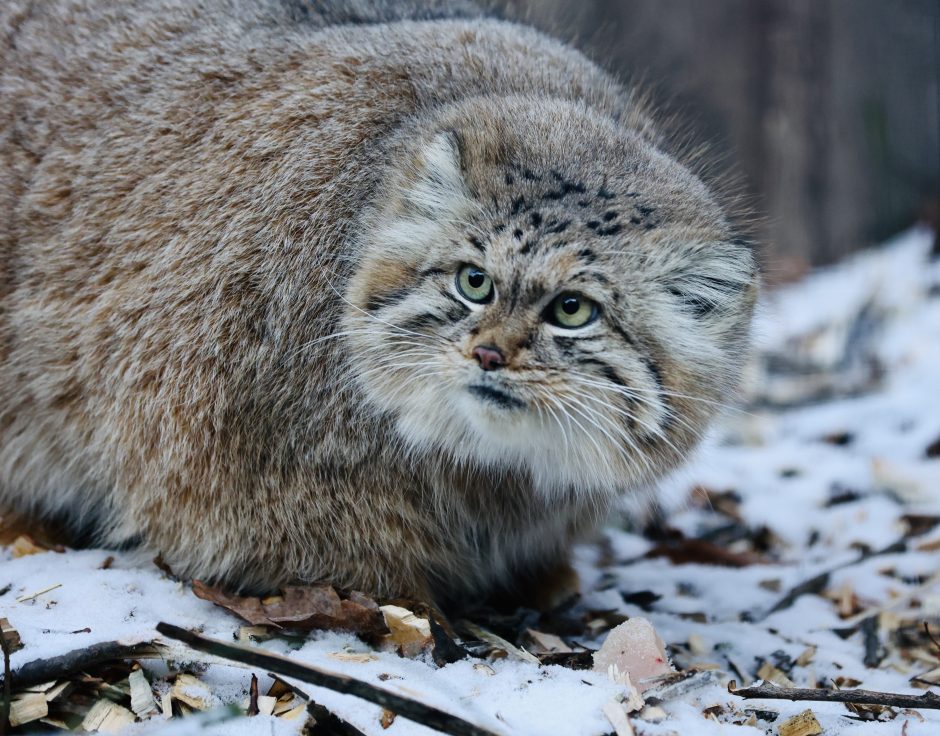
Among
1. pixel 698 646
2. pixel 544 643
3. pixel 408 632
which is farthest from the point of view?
pixel 698 646

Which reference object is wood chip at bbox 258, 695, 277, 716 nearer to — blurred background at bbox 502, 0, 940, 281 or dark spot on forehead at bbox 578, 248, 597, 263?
dark spot on forehead at bbox 578, 248, 597, 263

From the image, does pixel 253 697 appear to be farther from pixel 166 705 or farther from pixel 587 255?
pixel 587 255

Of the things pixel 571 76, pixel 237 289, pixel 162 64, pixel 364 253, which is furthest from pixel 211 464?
pixel 571 76

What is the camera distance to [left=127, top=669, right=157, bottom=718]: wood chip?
146 inches

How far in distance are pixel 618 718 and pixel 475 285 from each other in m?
1.81

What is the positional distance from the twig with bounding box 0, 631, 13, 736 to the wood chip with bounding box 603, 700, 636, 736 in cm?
209

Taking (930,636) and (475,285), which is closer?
(475,285)

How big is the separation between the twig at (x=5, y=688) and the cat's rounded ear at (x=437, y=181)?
237 centimetres

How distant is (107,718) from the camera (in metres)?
3.63

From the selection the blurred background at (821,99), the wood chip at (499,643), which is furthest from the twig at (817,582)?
the blurred background at (821,99)

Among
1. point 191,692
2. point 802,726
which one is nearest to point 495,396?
point 191,692

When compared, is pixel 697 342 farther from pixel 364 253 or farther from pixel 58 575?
pixel 58 575

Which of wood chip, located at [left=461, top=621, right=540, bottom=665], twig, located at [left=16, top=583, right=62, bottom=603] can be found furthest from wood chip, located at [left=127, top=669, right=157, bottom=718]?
wood chip, located at [left=461, top=621, right=540, bottom=665]

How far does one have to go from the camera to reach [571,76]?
5.31m
